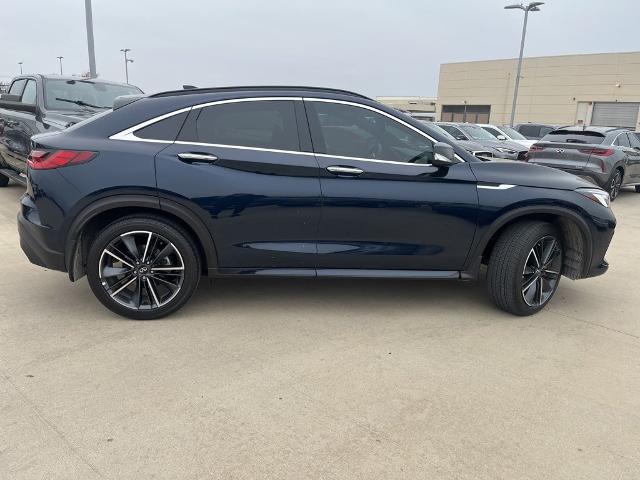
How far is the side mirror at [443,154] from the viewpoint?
3816 millimetres

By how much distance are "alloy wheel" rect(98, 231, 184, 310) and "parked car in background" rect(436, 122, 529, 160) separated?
10.8 meters

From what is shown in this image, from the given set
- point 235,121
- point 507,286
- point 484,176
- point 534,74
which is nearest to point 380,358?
point 507,286

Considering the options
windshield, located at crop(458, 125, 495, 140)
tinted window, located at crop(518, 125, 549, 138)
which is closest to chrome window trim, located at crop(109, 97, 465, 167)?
windshield, located at crop(458, 125, 495, 140)

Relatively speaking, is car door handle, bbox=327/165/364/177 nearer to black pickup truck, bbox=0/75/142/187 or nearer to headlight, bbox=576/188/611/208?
headlight, bbox=576/188/611/208

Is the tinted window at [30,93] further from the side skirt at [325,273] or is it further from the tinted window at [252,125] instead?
the side skirt at [325,273]

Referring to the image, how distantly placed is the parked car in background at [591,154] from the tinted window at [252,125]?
8.31m

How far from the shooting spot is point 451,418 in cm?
276

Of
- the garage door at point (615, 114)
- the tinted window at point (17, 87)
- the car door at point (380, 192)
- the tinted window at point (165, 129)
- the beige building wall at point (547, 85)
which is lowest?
the car door at point (380, 192)

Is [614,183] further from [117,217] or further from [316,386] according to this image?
[117,217]

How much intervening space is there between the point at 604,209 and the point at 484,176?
3.70 ft

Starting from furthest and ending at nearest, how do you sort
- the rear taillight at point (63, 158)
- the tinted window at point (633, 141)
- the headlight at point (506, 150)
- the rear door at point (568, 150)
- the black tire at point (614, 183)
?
1. the headlight at point (506, 150)
2. the tinted window at point (633, 141)
3. the black tire at point (614, 183)
4. the rear door at point (568, 150)
5. the rear taillight at point (63, 158)

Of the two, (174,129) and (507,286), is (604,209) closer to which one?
(507,286)

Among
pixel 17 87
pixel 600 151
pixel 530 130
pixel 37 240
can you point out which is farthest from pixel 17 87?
pixel 530 130

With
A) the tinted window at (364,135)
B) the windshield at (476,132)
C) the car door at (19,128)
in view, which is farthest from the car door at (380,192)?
the windshield at (476,132)
